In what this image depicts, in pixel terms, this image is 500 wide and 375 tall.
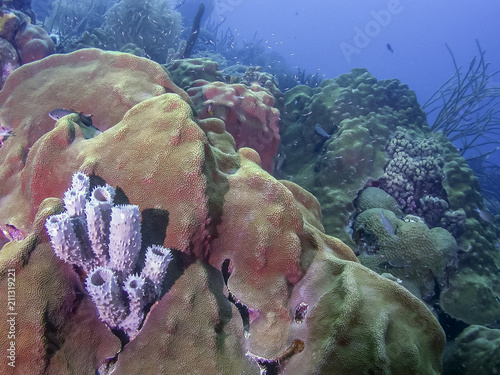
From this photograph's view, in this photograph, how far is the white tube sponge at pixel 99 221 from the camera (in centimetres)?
185

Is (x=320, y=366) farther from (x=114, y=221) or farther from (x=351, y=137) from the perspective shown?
(x=351, y=137)

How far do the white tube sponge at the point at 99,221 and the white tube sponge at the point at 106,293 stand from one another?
0.46 ft

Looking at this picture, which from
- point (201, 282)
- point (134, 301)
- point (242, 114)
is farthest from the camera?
point (242, 114)

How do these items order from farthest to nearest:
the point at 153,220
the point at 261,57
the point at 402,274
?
1. the point at 261,57
2. the point at 402,274
3. the point at 153,220

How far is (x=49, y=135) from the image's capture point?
2.64 meters

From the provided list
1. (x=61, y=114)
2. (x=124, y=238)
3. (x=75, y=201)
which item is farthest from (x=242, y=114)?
(x=124, y=238)

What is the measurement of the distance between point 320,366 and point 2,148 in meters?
4.22

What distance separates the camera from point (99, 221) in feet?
6.13

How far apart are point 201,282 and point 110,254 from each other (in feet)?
2.38

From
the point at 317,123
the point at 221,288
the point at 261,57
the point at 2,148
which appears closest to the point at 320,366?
the point at 221,288

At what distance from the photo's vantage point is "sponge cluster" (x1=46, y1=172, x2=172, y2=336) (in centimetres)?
178

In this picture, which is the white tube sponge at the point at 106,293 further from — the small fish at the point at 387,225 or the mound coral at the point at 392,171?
the small fish at the point at 387,225

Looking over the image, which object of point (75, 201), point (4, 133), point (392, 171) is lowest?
point (4, 133)

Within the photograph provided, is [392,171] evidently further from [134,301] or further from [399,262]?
[134,301]
